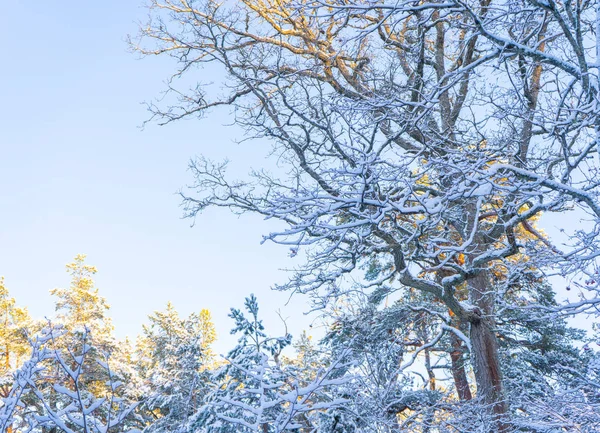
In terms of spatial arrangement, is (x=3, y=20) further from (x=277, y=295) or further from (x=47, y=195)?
(x=277, y=295)

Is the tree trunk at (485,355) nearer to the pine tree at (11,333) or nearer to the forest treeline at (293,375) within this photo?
the forest treeline at (293,375)

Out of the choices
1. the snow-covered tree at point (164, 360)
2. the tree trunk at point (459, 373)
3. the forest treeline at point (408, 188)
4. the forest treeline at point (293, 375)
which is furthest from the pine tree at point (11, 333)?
the tree trunk at point (459, 373)

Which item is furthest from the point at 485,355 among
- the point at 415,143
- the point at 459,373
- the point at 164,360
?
the point at 164,360

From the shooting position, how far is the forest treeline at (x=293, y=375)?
2.68m

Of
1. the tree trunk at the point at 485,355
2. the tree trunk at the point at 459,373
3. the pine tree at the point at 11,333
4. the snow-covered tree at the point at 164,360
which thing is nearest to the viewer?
the tree trunk at the point at 485,355

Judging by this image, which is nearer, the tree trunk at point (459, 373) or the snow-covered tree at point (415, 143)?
the snow-covered tree at point (415, 143)

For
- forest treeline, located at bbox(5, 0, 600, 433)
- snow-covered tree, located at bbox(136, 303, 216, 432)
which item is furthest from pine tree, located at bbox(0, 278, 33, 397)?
forest treeline, located at bbox(5, 0, 600, 433)

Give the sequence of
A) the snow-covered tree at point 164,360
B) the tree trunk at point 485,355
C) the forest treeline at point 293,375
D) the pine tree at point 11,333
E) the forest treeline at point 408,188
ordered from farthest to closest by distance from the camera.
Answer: the pine tree at point 11,333, the snow-covered tree at point 164,360, the tree trunk at point 485,355, the forest treeline at point 408,188, the forest treeline at point 293,375

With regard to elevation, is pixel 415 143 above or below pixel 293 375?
above

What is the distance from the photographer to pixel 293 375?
13.9 feet

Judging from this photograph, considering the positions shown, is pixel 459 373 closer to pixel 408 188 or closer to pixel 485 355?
pixel 485 355

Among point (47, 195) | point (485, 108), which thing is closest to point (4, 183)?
point (47, 195)

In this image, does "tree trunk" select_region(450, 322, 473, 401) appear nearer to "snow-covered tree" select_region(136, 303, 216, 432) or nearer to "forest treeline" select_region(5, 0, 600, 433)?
"forest treeline" select_region(5, 0, 600, 433)

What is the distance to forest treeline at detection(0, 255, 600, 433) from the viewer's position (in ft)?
8.79
